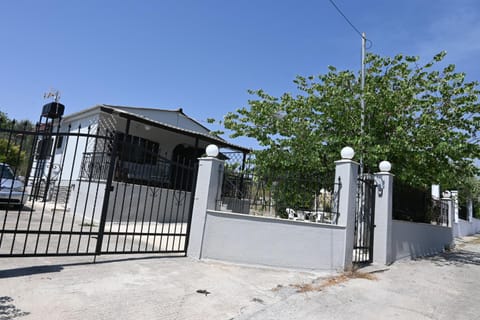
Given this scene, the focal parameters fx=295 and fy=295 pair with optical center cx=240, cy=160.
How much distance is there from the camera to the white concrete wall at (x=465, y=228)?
19188mm

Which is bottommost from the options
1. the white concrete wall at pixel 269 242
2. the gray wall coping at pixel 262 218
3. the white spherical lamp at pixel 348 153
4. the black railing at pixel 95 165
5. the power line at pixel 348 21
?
the white concrete wall at pixel 269 242

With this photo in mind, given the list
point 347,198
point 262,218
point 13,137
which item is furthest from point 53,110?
point 347,198

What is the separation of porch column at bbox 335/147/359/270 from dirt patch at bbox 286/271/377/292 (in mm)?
247

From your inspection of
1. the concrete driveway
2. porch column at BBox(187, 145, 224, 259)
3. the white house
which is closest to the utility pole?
the concrete driveway

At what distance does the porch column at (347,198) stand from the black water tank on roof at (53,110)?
15.5 meters

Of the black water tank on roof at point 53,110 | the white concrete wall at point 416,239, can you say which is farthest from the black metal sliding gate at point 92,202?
the white concrete wall at point 416,239

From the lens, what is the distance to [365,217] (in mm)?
7391

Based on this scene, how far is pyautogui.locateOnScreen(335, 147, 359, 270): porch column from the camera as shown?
6125 millimetres

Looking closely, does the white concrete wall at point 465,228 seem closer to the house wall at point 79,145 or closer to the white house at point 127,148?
the white house at point 127,148

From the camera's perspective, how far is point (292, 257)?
5.87 metres

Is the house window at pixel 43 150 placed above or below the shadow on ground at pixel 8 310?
above

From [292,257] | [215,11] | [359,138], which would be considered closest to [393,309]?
[292,257]

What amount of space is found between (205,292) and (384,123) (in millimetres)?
7336

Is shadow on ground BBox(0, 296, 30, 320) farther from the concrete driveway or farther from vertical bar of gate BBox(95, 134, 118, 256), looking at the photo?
vertical bar of gate BBox(95, 134, 118, 256)
